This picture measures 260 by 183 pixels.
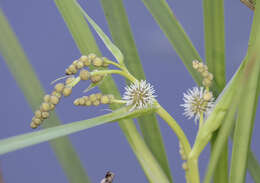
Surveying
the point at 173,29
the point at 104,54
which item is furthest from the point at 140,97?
the point at 104,54

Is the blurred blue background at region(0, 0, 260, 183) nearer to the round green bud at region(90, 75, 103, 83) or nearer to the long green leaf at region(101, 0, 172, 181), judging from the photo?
the long green leaf at region(101, 0, 172, 181)

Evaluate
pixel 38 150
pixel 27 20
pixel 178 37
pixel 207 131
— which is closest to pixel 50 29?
pixel 27 20

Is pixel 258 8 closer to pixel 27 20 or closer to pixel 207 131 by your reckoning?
pixel 207 131

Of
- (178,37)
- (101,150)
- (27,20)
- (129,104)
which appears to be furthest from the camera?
(101,150)

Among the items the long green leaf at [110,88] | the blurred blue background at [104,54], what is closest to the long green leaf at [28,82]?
the long green leaf at [110,88]

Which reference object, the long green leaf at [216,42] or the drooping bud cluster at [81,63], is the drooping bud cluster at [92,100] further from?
the long green leaf at [216,42]
